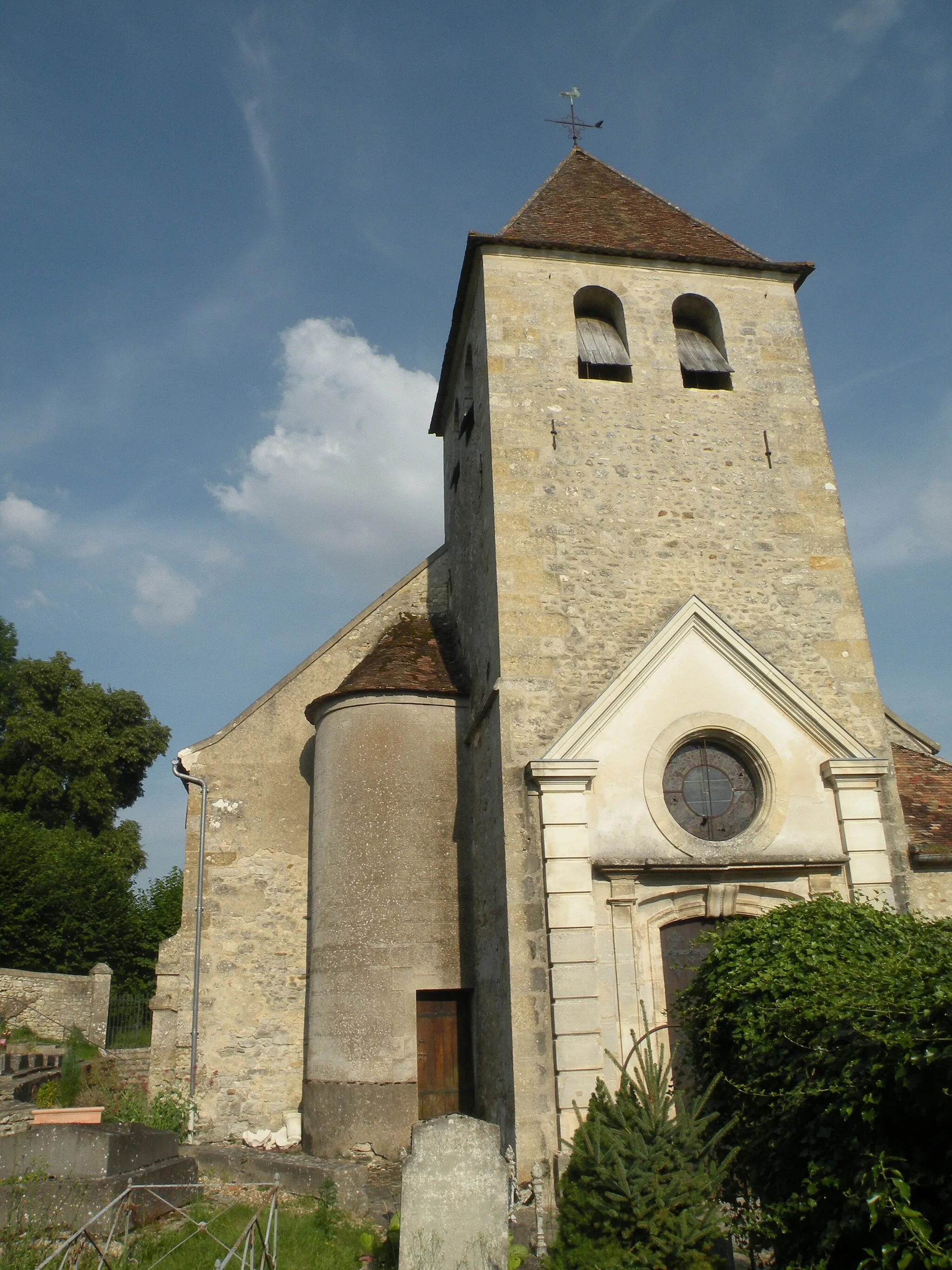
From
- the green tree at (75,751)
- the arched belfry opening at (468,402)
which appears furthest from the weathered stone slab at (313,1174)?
the green tree at (75,751)

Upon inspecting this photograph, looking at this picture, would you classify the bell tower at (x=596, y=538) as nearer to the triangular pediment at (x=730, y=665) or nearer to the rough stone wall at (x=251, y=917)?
the triangular pediment at (x=730, y=665)

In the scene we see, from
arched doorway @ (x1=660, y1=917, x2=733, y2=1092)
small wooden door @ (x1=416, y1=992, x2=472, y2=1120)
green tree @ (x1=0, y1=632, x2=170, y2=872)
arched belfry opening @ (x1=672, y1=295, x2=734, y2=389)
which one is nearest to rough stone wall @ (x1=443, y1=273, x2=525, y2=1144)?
small wooden door @ (x1=416, y1=992, x2=472, y2=1120)

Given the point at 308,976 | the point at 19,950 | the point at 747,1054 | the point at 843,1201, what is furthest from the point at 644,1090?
the point at 19,950

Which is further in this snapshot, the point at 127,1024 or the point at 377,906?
the point at 127,1024

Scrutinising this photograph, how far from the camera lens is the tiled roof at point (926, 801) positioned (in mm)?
10773

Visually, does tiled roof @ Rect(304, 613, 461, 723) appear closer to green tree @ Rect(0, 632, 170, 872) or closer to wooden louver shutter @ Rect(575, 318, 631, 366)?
wooden louver shutter @ Rect(575, 318, 631, 366)

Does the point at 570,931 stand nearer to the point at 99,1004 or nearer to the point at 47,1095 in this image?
the point at 47,1095

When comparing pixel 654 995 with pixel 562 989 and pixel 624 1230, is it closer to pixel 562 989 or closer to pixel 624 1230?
pixel 562 989

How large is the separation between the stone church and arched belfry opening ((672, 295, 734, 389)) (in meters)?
0.06

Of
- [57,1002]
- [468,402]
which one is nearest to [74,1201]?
[468,402]

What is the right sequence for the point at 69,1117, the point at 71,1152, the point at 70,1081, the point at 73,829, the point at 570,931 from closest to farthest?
the point at 71,1152, the point at 69,1117, the point at 570,931, the point at 70,1081, the point at 73,829

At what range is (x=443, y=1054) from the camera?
11.6 metres

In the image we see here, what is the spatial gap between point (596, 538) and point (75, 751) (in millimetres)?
24367

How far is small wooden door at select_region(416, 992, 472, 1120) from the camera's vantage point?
1140cm
